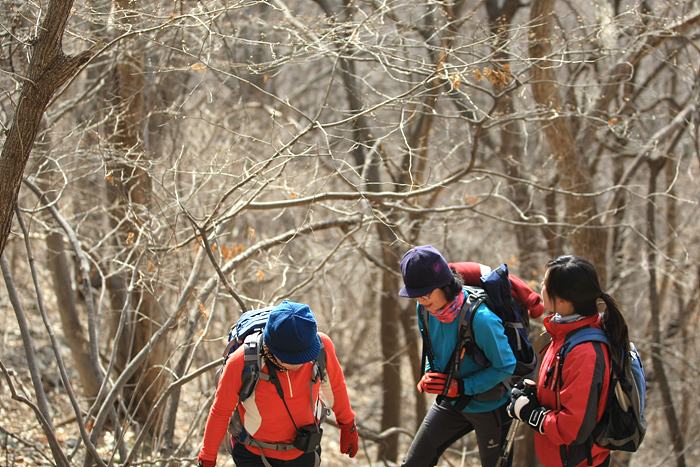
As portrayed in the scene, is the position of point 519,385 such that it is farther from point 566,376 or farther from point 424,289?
point 424,289

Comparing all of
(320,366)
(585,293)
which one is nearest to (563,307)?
(585,293)

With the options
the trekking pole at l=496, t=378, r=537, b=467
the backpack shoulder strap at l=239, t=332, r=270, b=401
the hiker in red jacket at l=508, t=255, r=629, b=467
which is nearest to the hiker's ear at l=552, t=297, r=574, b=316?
the hiker in red jacket at l=508, t=255, r=629, b=467

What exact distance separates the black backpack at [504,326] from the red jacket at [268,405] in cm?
67

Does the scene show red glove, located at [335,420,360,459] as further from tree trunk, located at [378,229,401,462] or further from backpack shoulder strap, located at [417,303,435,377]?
tree trunk, located at [378,229,401,462]

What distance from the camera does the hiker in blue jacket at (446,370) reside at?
283 centimetres

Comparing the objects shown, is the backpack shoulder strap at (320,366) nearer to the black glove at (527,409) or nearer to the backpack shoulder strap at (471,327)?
the backpack shoulder strap at (471,327)

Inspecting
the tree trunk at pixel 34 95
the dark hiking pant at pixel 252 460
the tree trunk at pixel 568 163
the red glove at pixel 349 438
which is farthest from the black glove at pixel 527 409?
the tree trunk at pixel 568 163

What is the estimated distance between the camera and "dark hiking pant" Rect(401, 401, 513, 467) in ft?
9.91

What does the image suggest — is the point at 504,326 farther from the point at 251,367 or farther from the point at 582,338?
the point at 251,367

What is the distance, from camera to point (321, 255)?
624 cm

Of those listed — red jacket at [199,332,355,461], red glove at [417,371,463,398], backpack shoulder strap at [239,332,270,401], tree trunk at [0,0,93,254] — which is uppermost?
tree trunk at [0,0,93,254]

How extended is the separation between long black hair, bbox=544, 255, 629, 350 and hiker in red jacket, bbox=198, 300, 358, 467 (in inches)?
44.2

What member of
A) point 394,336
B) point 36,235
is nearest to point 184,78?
point 36,235

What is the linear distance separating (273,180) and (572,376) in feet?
7.81
